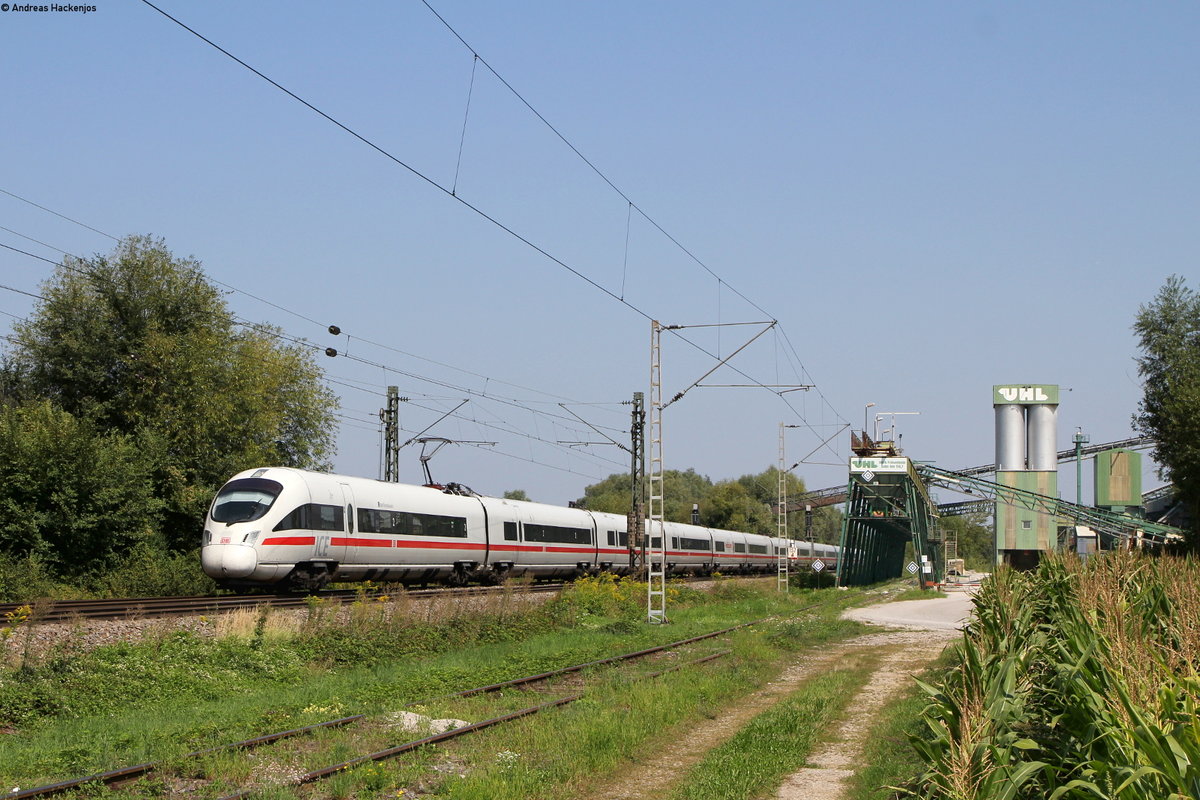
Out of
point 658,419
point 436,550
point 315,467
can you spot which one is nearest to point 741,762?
point 658,419

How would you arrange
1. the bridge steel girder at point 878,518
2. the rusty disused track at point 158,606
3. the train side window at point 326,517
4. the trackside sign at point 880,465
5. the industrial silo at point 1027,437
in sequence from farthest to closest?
the industrial silo at point 1027,437 → the bridge steel girder at point 878,518 → the trackside sign at point 880,465 → the train side window at point 326,517 → the rusty disused track at point 158,606

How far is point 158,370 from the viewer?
43188 mm

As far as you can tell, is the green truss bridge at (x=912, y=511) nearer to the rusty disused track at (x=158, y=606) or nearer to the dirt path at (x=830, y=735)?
the dirt path at (x=830, y=735)

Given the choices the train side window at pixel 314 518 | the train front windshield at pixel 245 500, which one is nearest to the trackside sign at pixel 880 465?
the train side window at pixel 314 518

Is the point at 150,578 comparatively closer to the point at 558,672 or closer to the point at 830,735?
the point at 558,672

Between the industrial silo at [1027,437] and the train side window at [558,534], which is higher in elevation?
the industrial silo at [1027,437]

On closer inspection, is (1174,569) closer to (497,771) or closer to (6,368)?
(497,771)

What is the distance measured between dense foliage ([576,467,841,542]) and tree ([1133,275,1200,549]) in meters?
57.4

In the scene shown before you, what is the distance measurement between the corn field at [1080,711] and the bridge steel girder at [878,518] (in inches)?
1703

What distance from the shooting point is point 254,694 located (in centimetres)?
1688

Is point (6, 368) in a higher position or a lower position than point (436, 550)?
higher

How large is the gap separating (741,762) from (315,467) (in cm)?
4700

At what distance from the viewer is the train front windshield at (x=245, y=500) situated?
27.2 metres

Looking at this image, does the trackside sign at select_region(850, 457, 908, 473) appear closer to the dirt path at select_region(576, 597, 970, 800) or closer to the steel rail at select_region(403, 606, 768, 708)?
the dirt path at select_region(576, 597, 970, 800)
